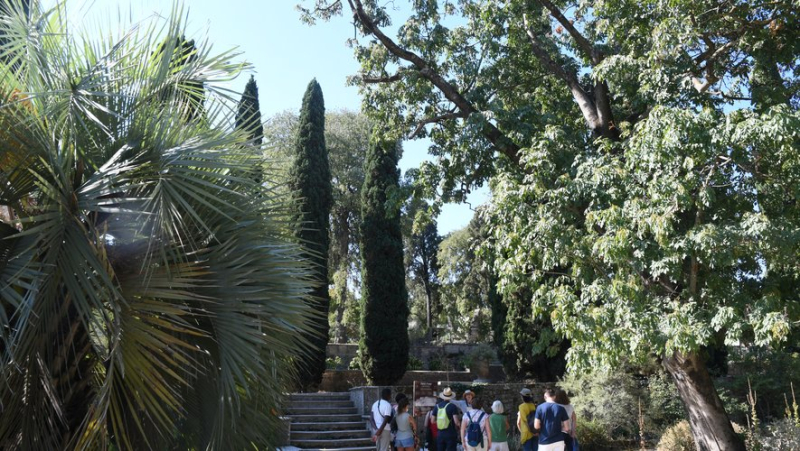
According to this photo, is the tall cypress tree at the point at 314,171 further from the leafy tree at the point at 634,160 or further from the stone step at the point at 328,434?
the leafy tree at the point at 634,160

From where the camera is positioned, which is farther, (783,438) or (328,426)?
(328,426)

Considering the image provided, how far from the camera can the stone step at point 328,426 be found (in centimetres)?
1380

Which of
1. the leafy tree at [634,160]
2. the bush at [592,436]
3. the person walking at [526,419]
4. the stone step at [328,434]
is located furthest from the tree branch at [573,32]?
the stone step at [328,434]

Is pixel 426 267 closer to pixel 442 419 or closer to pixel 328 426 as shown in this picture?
pixel 328 426

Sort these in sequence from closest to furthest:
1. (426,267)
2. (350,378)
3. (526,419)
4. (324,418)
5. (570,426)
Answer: (570,426), (526,419), (324,418), (350,378), (426,267)

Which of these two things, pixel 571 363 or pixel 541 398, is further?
pixel 541 398

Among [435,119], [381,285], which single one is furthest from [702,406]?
[381,285]

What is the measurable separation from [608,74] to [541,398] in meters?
10.5

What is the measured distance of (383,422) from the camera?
9.71m

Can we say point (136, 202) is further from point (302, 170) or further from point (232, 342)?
point (302, 170)

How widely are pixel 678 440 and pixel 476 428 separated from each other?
17.8ft

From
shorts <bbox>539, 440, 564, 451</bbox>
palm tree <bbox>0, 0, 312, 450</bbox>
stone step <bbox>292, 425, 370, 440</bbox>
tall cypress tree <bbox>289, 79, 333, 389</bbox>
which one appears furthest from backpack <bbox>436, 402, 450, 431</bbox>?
tall cypress tree <bbox>289, 79, 333, 389</bbox>

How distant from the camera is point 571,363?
904cm

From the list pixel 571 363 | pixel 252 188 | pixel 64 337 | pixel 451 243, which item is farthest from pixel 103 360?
pixel 451 243
